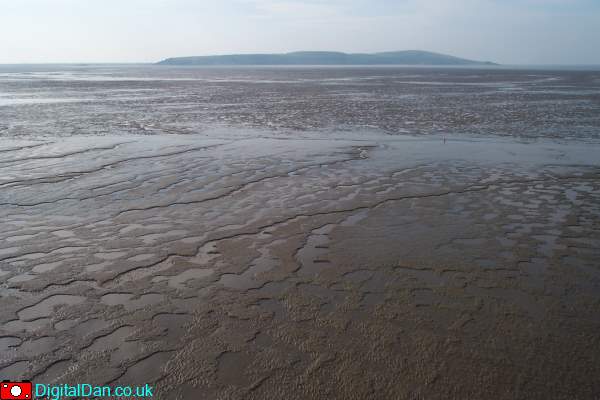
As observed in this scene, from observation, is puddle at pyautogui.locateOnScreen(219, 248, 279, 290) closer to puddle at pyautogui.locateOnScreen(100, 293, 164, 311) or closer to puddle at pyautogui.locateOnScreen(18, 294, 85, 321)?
puddle at pyautogui.locateOnScreen(100, 293, 164, 311)

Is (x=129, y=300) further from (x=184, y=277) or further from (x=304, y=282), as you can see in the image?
(x=304, y=282)

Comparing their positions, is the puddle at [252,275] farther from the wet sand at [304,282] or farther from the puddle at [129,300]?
the puddle at [129,300]

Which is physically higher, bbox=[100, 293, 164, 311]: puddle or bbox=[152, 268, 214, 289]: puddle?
bbox=[152, 268, 214, 289]: puddle

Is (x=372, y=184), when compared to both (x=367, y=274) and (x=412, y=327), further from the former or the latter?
(x=412, y=327)

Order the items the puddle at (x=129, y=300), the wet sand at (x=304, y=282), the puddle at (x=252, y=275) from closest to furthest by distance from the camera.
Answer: the wet sand at (x=304, y=282) < the puddle at (x=129, y=300) < the puddle at (x=252, y=275)

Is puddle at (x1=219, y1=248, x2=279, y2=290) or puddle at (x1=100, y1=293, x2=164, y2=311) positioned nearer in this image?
puddle at (x1=100, y1=293, x2=164, y2=311)

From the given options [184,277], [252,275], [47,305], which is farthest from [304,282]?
[47,305]

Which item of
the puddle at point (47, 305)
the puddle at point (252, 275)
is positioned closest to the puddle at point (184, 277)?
the puddle at point (252, 275)

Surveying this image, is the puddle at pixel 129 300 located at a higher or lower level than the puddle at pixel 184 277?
lower

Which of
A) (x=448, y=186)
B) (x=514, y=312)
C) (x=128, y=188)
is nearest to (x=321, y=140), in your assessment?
(x=448, y=186)

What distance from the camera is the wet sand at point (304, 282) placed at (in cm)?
412

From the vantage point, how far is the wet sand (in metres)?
4.12

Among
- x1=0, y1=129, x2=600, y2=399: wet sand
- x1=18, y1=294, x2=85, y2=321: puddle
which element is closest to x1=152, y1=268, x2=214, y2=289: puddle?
x1=0, y1=129, x2=600, y2=399: wet sand

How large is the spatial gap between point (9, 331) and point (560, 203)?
10261 mm
